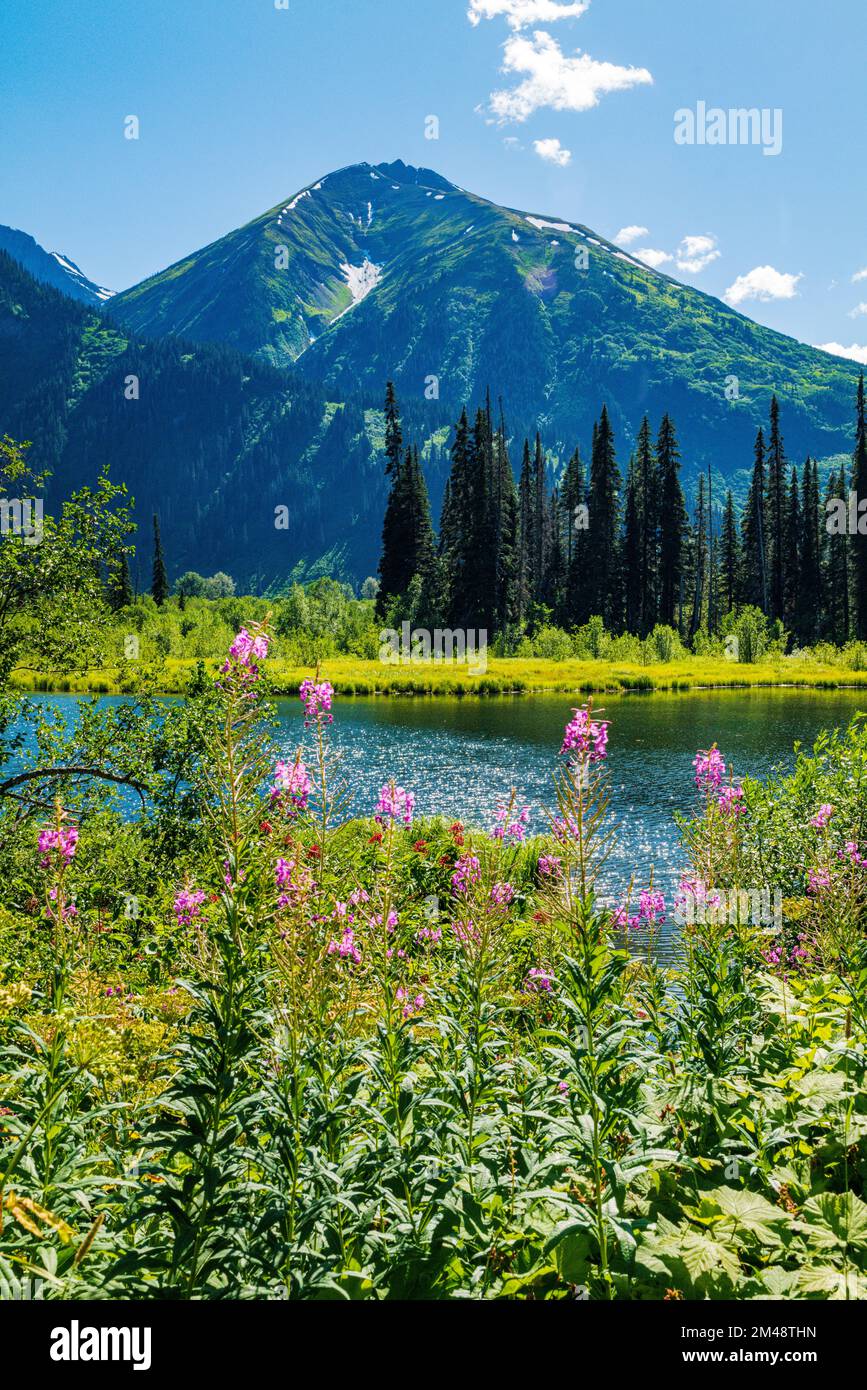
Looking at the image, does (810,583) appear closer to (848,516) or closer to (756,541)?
(756,541)

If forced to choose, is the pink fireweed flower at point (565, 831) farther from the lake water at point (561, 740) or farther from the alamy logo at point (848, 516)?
the alamy logo at point (848, 516)

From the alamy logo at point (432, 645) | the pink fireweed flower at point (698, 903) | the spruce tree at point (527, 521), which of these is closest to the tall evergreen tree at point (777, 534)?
the spruce tree at point (527, 521)

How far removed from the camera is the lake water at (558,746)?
2312cm

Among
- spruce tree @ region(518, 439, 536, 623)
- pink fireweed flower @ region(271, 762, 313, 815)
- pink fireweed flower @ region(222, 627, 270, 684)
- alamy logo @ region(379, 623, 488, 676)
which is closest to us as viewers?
pink fireweed flower @ region(222, 627, 270, 684)

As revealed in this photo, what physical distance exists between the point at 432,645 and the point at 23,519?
65551 mm

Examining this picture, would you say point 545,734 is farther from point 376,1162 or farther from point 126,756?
point 376,1162

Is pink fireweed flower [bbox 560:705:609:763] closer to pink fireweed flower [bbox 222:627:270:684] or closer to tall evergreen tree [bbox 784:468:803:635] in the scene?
pink fireweed flower [bbox 222:627:270:684]

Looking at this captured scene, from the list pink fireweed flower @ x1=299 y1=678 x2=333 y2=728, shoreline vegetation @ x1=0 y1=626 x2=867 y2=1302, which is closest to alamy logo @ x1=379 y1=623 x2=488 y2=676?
pink fireweed flower @ x1=299 y1=678 x2=333 y2=728

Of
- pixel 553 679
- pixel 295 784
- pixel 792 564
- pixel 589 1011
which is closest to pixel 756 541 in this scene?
pixel 792 564

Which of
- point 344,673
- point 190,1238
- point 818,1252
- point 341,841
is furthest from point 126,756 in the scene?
point 344,673
